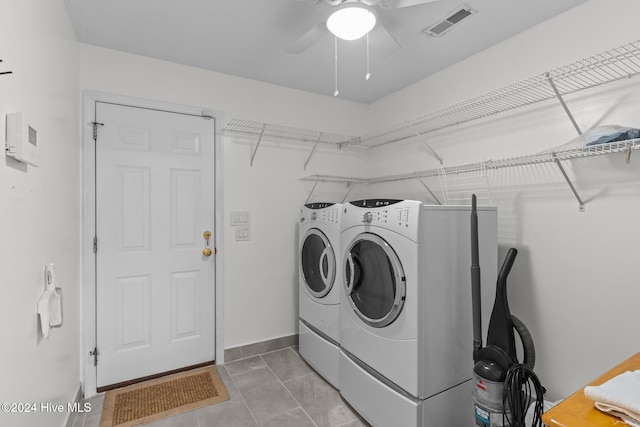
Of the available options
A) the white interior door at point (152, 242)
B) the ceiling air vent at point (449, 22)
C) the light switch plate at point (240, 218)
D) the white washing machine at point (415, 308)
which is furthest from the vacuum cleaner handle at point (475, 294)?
the white interior door at point (152, 242)

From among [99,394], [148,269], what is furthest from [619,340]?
[99,394]

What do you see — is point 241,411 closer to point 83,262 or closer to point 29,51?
point 83,262

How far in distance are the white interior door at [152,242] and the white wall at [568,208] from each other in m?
2.08

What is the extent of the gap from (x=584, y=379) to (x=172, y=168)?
283cm

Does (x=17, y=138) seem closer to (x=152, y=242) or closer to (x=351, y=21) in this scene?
(x=351, y=21)

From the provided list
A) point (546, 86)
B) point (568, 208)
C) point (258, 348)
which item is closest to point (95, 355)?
point (258, 348)

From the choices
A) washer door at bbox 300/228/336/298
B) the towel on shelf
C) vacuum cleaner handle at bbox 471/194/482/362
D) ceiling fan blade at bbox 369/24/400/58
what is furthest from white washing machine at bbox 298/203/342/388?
the towel on shelf

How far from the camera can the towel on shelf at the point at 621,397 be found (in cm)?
81

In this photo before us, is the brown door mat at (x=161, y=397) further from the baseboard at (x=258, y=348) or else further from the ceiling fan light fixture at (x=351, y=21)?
the ceiling fan light fixture at (x=351, y=21)

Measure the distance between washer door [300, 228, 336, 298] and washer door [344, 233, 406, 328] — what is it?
0.77 feet

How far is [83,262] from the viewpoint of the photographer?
207 centimetres

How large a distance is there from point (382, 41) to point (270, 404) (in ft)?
7.15

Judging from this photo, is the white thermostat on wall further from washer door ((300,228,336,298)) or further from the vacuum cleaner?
the vacuum cleaner

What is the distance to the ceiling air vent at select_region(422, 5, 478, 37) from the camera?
1703 millimetres
